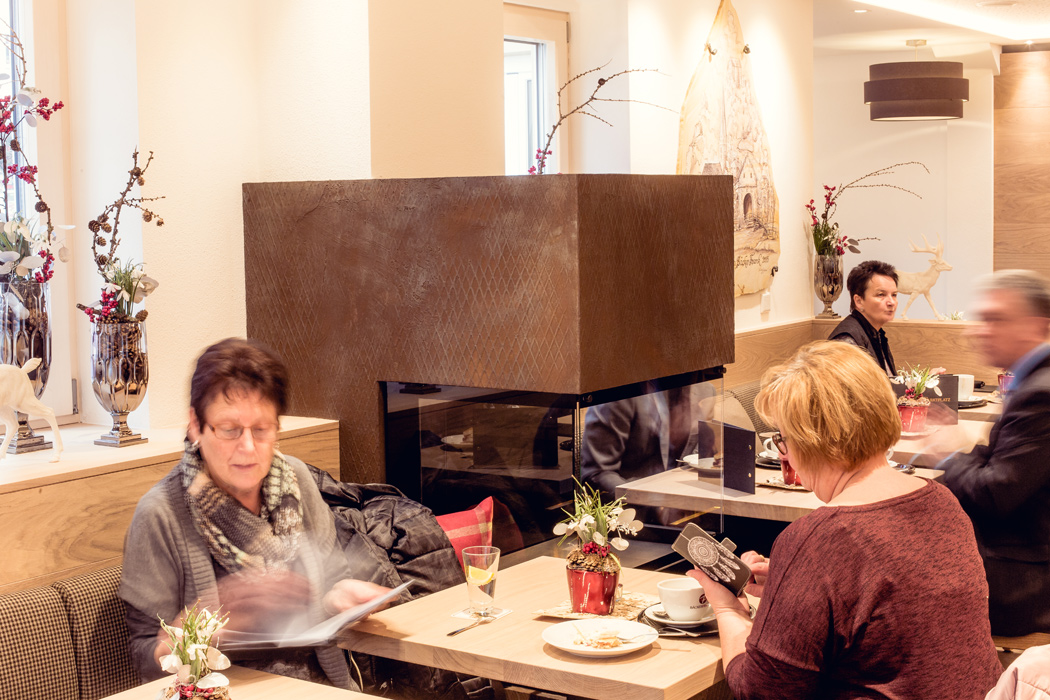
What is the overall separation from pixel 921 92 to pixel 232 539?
6.17 meters

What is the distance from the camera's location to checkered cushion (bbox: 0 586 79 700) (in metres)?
2.09

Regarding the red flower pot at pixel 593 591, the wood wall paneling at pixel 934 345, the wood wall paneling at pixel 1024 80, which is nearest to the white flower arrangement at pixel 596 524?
the red flower pot at pixel 593 591

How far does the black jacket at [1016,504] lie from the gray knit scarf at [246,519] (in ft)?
5.89

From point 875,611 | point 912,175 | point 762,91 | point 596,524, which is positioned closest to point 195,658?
point 596,524

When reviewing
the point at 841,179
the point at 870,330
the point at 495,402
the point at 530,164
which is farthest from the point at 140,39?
the point at 841,179

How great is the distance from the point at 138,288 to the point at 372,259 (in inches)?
24.7

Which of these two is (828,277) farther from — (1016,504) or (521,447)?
(521,447)

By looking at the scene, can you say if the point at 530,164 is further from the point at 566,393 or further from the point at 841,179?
the point at 841,179

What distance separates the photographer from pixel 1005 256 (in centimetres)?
877

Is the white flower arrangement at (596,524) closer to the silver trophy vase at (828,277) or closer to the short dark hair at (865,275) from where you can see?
the short dark hair at (865,275)

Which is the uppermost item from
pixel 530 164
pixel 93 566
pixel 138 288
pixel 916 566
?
pixel 530 164

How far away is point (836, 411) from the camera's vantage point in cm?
181

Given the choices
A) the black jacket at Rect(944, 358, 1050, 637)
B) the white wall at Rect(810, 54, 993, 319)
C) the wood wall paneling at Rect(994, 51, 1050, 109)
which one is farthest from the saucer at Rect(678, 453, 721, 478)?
the wood wall paneling at Rect(994, 51, 1050, 109)

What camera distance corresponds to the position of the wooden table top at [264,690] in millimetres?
1874
